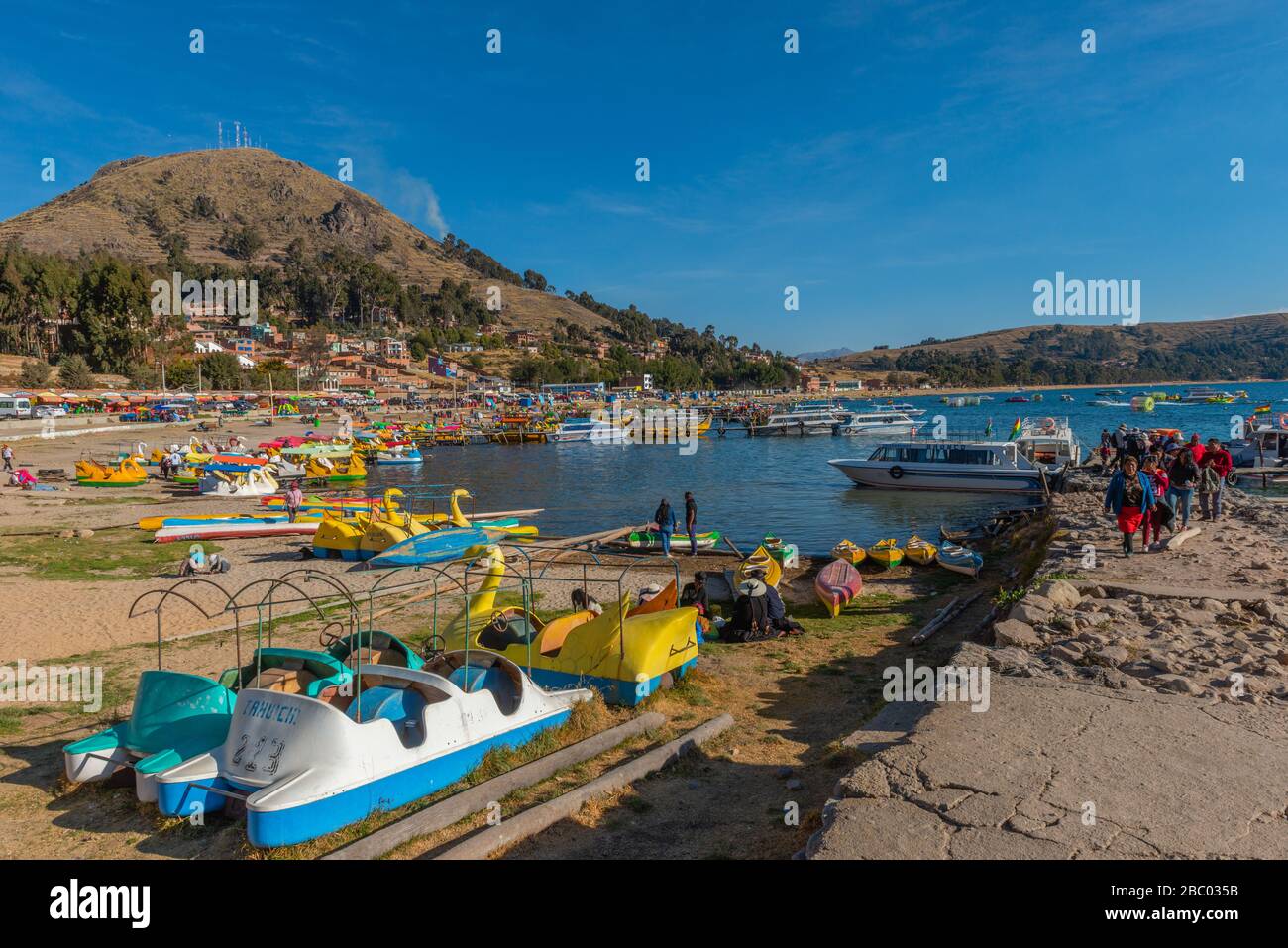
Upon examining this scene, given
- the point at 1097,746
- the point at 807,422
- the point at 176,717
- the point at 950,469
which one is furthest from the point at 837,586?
the point at 807,422

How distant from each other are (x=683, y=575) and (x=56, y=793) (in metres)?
13.5

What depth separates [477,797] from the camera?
22.6 feet

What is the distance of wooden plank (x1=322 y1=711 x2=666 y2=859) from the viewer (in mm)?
6031

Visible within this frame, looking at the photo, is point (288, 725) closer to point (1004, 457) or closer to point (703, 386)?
point (1004, 457)

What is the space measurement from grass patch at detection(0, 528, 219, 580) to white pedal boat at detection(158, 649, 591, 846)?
13.8 meters

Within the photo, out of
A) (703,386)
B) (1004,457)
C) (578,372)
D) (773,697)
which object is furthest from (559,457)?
(703,386)

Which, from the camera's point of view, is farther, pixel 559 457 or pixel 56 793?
pixel 559 457

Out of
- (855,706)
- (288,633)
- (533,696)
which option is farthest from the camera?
(288,633)

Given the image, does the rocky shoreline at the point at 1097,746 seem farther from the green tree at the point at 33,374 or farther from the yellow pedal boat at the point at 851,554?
the green tree at the point at 33,374

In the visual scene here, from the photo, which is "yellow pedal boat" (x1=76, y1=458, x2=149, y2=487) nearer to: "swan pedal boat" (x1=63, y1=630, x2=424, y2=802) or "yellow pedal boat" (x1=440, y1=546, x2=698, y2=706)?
"yellow pedal boat" (x1=440, y1=546, x2=698, y2=706)

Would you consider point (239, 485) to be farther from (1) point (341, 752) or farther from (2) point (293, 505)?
(1) point (341, 752)

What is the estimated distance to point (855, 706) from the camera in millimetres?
9883

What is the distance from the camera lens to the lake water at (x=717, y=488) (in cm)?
3023

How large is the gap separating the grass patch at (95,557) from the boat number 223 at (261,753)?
552 inches
